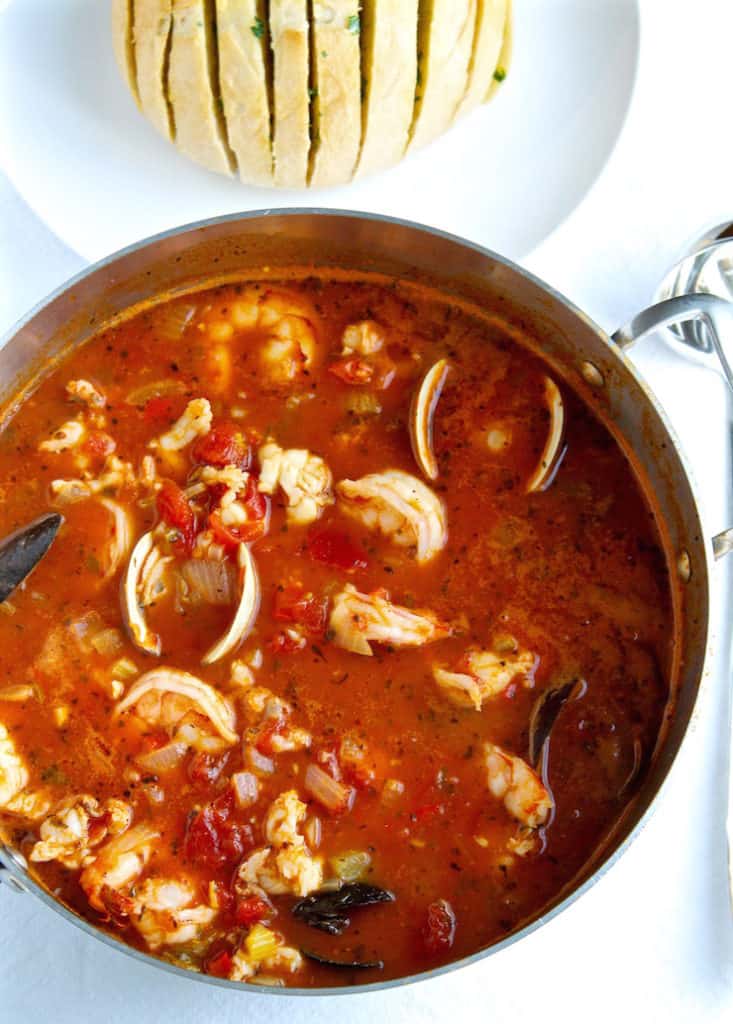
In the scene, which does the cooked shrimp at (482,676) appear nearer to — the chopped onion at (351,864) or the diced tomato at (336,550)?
the diced tomato at (336,550)

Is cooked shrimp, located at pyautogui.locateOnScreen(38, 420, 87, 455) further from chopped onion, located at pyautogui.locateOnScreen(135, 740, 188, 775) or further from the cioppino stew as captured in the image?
chopped onion, located at pyautogui.locateOnScreen(135, 740, 188, 775)

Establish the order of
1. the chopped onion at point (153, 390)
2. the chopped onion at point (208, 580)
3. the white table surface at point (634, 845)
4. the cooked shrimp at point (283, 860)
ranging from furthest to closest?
the white table surface at point (634, 845) → the chopped onion at point (153, 390) → the chopped onion at point (208, 580) → the cooked shrimp at point (283, 860)

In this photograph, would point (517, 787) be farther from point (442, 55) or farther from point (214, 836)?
point (442, 55)

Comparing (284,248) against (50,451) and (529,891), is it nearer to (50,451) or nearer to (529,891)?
(50,451)

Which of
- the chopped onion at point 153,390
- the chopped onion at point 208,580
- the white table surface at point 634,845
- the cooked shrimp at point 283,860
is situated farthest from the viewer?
the white table surface at point 634,845

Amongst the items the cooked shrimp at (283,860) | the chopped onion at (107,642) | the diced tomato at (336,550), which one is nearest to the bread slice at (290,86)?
the diced tomato at (336,550)

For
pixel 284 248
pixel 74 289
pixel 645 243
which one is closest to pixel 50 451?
pixel 74 289
